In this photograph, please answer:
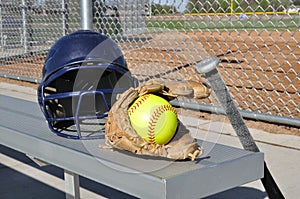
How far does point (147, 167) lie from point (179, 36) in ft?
17.2

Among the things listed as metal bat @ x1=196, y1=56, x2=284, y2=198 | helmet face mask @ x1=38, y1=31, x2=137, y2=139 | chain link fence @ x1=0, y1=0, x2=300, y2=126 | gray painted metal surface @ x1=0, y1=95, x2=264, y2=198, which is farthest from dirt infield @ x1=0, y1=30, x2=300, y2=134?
gray painted metal surface @ x1=0, y1=95, x2=264, y2=198

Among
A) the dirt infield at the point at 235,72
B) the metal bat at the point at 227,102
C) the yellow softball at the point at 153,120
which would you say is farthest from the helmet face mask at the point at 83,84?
the dirt infield at the point at 235,72

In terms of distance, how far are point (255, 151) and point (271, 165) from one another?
1584 millimetres

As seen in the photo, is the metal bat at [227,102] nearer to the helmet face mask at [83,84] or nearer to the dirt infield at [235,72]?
the helmet face mask at [83,84]

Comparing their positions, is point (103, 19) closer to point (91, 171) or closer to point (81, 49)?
point (81, 49)

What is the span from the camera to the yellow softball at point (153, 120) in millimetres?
2061

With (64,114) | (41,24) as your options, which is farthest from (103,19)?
(41,24)

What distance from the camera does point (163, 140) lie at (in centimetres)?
209

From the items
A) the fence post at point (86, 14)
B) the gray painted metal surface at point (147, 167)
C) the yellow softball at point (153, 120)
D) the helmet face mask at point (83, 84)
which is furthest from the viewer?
the fence post at point (86, 14)

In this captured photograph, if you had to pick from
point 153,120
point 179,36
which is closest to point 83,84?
point 153,120

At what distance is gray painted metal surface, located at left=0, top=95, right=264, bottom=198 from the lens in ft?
6.18

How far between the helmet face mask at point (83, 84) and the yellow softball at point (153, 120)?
0.42m

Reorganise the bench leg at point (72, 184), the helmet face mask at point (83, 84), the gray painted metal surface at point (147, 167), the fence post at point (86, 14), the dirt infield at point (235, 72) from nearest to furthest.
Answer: the gray painted metal surface at point (147, 167)
the helmet face mask at point (83, 84)
the bench leg at point (72, 184)
the fence post at point (86, 14)
the dirt infield at point (235, 72)

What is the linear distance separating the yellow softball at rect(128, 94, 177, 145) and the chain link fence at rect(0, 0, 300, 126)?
1.71ft
